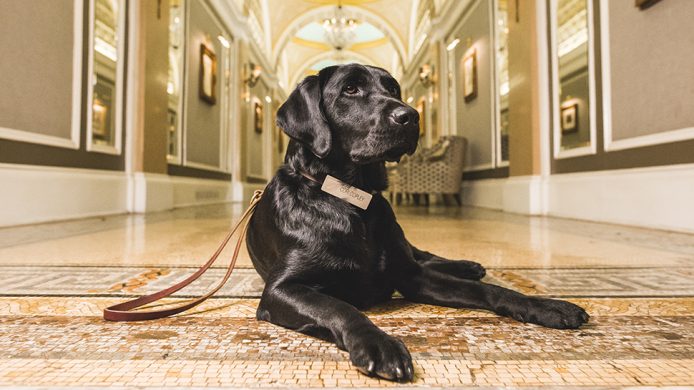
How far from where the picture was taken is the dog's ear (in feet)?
4.16

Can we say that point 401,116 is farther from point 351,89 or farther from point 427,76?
point 427,76

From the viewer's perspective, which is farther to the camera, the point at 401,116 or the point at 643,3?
the point at 643,3

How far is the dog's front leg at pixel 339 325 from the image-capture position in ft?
2.56

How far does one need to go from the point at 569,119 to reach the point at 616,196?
118 centimetres

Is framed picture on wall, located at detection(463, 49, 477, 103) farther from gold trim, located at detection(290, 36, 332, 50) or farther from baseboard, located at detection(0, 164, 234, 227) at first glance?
gold trim, located at detection(290, 36, 332, 50)

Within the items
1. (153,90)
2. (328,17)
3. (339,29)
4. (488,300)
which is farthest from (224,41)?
(488,300)

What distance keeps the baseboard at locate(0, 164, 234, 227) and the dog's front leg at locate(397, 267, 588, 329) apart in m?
3.66

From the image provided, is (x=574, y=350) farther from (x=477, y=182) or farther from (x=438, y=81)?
(x=438, y=81)

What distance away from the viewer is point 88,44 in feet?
14.6

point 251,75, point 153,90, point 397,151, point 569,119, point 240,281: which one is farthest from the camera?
point 251,75

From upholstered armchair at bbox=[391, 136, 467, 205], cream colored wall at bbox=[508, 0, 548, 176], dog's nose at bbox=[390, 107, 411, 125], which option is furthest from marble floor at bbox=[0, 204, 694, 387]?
upholstered armchair at bbox=[391, 136, 467, 205]

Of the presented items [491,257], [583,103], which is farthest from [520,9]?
[491,257]

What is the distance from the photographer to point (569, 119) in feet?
15.4

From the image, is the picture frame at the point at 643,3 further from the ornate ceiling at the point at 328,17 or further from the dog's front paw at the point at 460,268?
the ornate ceiling at the point at 328,17
